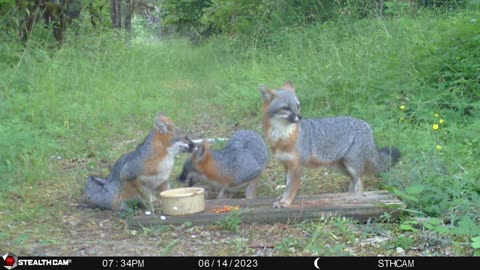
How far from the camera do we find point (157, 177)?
6.46m

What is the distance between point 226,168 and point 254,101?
375 cm

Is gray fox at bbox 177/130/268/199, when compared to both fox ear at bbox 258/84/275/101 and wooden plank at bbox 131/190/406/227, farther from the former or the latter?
fox ear at bbox 258/84/275/101

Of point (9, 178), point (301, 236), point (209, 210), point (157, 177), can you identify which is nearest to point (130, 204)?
→ point (157, 177)

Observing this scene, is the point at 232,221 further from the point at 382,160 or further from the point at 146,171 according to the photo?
the point at 382,160

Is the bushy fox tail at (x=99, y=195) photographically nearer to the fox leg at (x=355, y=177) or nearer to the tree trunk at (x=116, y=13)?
the fox leg at (x=355, y=177)

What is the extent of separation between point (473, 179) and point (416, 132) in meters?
1.62

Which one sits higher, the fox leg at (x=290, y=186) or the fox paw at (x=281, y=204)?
the fox leg at (x=290, y=186)

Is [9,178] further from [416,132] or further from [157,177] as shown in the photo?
[416,132]
